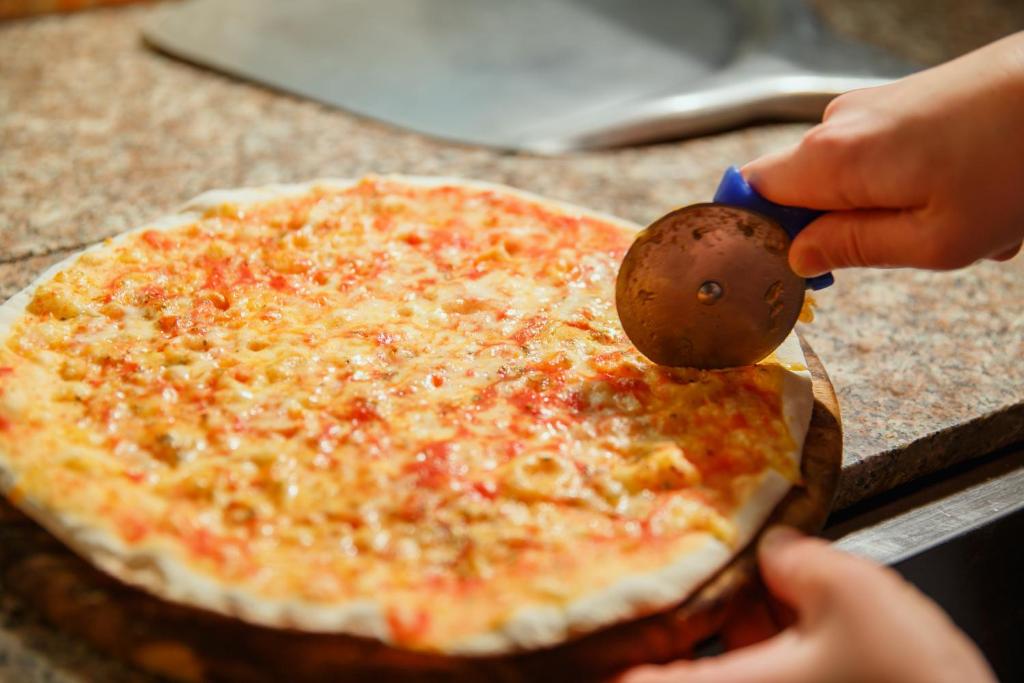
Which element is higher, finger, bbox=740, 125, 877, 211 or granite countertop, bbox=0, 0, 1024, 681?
A: finger, bbox=740, 125, 877, 211

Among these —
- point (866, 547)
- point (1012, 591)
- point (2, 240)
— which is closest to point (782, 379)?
point (866, 547)

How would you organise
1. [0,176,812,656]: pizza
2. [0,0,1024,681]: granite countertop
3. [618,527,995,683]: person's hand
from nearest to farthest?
1. [618,527,995,683]: person's hand
2. [0,176,812,656]: pizza
3. [0,0,1024,681]: granite countertop

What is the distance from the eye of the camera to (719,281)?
1245mm

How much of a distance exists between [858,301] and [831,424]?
628 millimetres

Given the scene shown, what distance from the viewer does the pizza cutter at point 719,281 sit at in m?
1.24

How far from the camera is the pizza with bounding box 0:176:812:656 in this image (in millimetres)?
1002

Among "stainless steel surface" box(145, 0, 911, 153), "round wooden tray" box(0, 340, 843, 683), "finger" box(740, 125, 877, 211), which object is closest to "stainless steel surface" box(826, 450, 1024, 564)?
"round wooden tray" box(0, 340, 843, 683)

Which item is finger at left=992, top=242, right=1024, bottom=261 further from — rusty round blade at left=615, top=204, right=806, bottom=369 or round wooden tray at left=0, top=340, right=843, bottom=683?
round wooden tray at left=0, top=340, right=843, bottom=683

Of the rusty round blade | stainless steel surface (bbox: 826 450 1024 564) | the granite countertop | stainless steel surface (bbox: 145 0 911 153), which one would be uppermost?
the rusty round blade

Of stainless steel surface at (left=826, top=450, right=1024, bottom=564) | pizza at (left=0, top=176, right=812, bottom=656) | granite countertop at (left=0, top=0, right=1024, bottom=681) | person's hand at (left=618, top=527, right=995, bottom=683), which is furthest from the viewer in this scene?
granite countertop at (left=0, top=0, right=1024, bottom=681)

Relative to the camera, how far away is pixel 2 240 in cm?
178

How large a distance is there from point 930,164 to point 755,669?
57 centimetres

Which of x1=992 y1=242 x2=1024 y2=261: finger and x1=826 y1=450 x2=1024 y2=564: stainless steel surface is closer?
x1=992 y1=242 x2=1024 y2=261: finger

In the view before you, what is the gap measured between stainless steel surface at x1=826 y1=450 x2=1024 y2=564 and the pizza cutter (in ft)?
1.01
